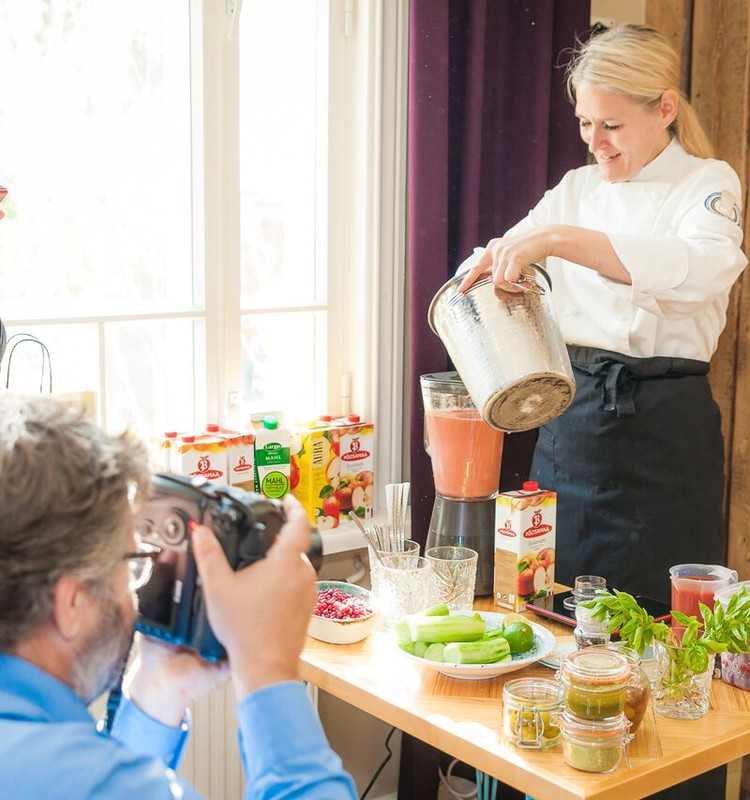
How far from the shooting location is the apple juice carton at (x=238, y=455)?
7.52ft

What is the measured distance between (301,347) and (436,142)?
0.52 meters

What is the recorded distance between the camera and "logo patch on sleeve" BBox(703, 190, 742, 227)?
6.92 ft

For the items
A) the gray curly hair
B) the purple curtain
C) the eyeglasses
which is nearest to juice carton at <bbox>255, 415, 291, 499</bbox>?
the purple curtain

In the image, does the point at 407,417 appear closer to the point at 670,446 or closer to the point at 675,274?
the point at 670,446

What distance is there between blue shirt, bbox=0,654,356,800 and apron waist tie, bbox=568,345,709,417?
1.36 m

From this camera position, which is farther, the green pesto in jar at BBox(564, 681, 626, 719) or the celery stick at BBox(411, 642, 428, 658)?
the celery stick at BBox(411, 642, 428, 658)

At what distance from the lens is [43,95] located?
210cm

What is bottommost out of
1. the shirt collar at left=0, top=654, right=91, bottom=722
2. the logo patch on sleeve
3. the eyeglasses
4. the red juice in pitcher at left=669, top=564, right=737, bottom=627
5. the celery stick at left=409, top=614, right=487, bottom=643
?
the celery stick at left=409, top=614, right=487, bottom=643

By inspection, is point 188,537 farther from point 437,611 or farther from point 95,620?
point 437,611

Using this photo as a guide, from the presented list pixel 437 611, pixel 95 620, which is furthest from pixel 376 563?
pixel 95 620

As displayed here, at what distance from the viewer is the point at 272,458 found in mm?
2357

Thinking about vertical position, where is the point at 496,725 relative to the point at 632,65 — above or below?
below

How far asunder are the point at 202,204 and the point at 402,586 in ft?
2.88

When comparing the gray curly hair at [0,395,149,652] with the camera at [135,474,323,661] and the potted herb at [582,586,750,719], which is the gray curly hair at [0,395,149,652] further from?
the potted herb at [582,586,750,719]
